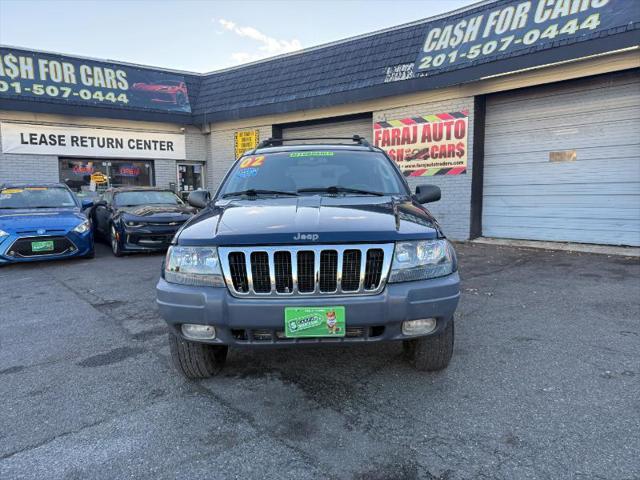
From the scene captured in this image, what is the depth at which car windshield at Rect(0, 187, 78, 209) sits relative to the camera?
27.2 ft

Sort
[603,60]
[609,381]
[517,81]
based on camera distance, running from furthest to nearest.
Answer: [517,81] → [603,60] → [609,381]

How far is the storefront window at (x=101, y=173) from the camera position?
13164 millimetres

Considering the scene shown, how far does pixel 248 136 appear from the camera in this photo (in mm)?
13930

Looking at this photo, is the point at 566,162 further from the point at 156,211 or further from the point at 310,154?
the point at 156,211

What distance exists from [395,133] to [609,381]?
8676mm

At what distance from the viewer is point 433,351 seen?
3014 millimetres

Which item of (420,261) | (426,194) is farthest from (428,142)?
(420,261)

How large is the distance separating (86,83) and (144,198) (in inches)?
202

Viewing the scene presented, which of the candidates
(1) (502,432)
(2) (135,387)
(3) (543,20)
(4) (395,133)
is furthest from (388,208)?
(4) (395,133)

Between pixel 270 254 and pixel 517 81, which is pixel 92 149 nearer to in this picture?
pixel 517 81

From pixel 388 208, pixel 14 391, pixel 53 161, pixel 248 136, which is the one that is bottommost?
pixel 14 391

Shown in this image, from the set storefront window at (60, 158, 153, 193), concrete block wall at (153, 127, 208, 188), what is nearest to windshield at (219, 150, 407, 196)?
storefront window at (60, 158, 153, 193)

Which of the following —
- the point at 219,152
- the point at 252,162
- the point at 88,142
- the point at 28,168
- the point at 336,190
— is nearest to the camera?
the point at 336,190

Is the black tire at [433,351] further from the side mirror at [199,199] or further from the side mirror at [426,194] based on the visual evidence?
the side mirror at [199,199]
